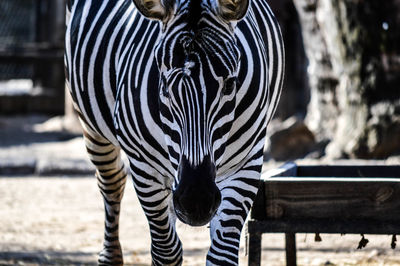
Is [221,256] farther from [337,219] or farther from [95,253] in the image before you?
[95,253]

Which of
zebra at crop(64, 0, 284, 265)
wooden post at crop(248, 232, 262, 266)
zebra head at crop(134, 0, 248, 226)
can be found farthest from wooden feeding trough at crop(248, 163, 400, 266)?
zebra head at crop(134, 0, 248, 226)

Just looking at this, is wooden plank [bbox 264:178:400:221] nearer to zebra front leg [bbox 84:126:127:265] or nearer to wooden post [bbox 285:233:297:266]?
wooden post [bbox 285:233:297:266]

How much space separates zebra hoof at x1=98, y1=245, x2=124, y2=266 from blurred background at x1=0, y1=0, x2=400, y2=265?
414mm

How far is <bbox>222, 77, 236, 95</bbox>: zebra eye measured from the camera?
3255 millimetres

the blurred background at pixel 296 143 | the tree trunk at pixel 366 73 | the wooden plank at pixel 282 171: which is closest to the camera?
the wooden plank at pixel 282 171

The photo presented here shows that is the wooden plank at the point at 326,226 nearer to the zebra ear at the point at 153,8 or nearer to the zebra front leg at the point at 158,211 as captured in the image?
the zebra front leg at the point at 158,211

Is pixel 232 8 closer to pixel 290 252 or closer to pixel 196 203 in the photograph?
pixel 196 203

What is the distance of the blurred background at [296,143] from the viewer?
5.85 metres

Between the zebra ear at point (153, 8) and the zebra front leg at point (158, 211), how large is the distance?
74 centimetres

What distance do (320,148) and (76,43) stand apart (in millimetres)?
6069

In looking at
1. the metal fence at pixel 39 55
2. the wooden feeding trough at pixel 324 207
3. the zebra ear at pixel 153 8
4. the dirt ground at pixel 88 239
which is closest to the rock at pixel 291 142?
the dirt ground at pixel 88 239

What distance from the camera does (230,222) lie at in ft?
11.9

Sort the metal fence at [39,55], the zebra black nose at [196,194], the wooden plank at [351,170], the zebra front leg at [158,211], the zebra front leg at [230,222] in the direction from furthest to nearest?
the metal fence at [39,55]
the wooden plank at [351,170]
the zebra front leg at [158,211]
the zebra front leg at [230,222]
the zebra black nose at [196,194]

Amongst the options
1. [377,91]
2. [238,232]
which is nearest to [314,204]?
[238,232]
